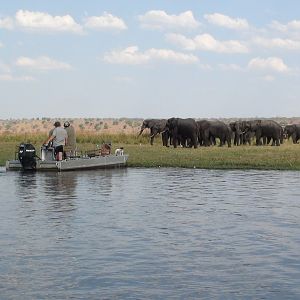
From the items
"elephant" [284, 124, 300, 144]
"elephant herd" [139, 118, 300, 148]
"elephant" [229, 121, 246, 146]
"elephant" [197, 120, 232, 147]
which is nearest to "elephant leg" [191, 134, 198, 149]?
"elephant herd" [139, 118, 300, 148]

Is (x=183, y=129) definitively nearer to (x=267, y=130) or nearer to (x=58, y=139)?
(x=267, y=130)

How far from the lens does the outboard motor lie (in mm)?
28078

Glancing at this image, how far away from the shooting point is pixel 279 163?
3028 centimetres

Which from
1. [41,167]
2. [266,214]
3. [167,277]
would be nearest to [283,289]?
[167,277]

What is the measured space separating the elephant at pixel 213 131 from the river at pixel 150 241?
20383 millimetres

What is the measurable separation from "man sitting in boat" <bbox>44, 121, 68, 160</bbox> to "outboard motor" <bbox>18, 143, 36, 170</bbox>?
62 centimetres

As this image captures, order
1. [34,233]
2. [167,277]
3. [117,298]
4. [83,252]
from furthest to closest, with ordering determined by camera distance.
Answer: [34,233], [83,252], [167,277], [117,298]

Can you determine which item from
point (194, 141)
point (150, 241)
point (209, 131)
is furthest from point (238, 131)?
point (150, 241)

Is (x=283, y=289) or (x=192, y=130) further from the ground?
(x=192, y=130)

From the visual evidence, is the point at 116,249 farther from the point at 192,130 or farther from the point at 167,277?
the point at 192,130

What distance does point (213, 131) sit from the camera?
144 feet

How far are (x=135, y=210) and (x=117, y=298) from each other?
25.9 feet

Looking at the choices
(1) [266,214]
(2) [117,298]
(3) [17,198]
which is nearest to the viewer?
(2) [117,298]

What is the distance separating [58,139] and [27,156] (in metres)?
1.32
